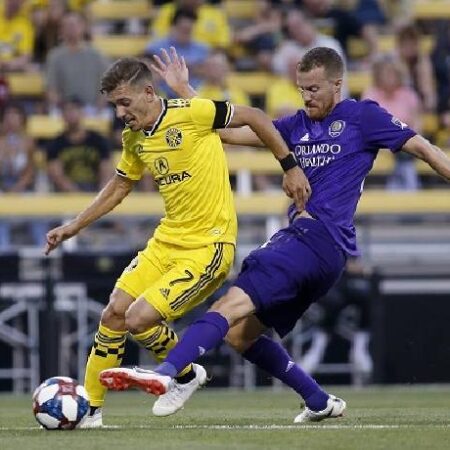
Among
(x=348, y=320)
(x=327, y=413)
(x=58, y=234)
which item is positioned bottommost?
(x=348, y=320)

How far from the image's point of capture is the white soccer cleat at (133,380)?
25.3 ft

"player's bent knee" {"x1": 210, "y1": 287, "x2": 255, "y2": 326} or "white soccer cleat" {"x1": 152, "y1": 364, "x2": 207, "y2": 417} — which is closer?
"player's bent knee" {"x1": 210, "y1": 287, "x2": 255, "y2": 326}

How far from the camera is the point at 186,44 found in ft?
59.8

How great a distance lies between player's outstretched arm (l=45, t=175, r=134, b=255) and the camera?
30.6 ft

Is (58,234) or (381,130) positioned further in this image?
(58,234)

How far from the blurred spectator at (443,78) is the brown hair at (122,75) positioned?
9.97 m

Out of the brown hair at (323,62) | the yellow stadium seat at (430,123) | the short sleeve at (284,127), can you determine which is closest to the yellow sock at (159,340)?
the short sleeve at (284,127)

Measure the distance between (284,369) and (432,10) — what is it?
12.4 m

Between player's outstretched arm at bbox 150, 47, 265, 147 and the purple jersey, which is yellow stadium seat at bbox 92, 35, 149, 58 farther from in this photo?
the purple jersey

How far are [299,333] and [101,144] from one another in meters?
3.09

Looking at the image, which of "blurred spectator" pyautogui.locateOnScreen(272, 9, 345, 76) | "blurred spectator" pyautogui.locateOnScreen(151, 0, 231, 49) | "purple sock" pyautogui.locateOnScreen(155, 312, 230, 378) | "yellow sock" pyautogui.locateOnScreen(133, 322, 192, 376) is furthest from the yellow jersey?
"blurred spectator" pyautogui.locateOnScreen(151, 0, 231, 49)

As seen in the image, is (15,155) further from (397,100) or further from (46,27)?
(397,100)

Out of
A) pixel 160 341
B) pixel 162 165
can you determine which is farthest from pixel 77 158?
pixel 162 165

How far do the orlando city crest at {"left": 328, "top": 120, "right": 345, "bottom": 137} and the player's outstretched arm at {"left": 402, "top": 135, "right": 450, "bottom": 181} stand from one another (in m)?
0.39
